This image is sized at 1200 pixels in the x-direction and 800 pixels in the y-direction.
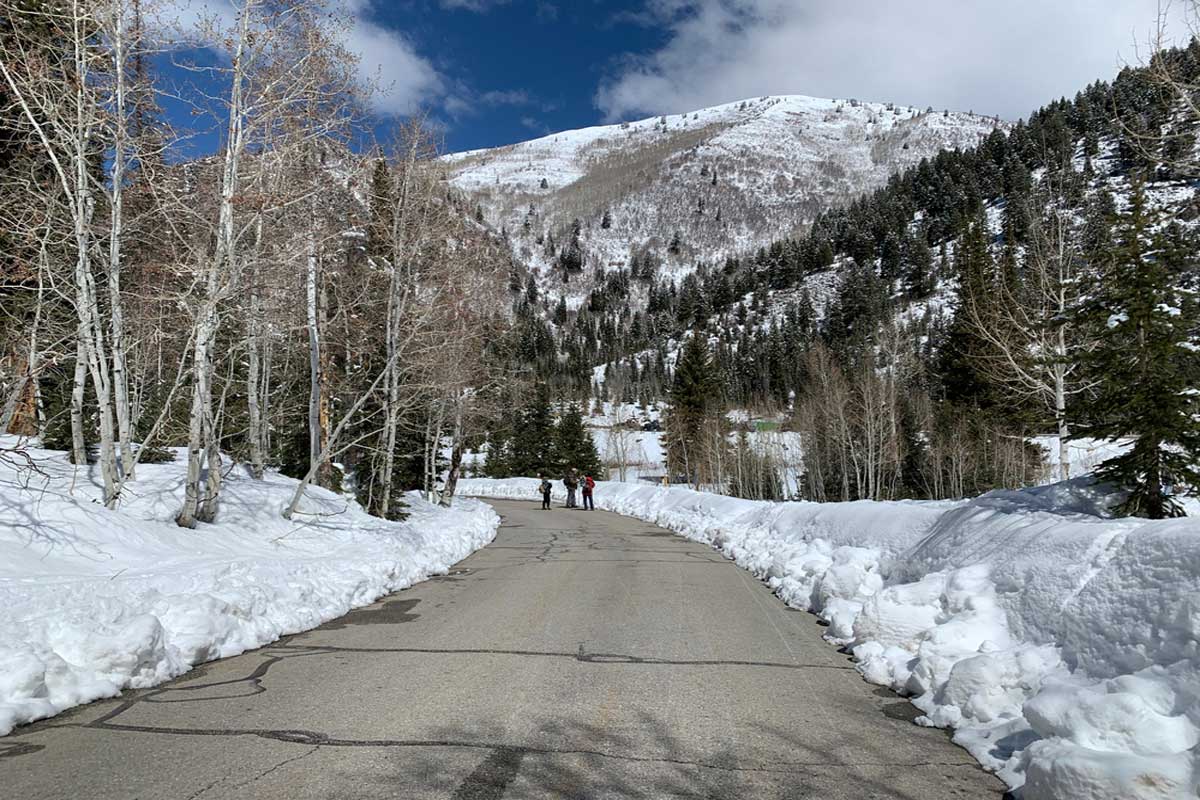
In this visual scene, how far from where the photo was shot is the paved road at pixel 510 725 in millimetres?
3973

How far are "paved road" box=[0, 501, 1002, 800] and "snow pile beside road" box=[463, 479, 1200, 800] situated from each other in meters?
0.37

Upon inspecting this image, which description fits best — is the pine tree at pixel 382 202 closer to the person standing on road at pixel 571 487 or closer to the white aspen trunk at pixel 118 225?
the white aspen trunk at pixel 118 225

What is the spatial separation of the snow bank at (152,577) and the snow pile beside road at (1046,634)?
6087mm

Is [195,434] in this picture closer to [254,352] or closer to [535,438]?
[254,352]

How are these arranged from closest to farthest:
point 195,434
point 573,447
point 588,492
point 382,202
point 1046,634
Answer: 1. point 1046,634
2. point 195,434
3. point 382,202
4. point 588,492
5. point 573,447

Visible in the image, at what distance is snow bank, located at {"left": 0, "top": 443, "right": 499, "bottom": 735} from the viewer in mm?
5584

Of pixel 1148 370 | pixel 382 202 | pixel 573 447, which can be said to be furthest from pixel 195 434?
pixel 573 447

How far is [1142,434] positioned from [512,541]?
15148 mm

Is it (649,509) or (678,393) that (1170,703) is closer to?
(649,509)

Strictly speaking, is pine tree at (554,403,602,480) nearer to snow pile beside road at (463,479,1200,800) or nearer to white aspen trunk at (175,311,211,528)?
white aspen trunk at (175,311,211,528)

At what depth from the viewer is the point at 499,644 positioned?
7.47m

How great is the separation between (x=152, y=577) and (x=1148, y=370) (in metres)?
10.7

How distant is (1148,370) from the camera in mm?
7688

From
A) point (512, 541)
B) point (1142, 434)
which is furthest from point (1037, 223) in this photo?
point (512, 541)
